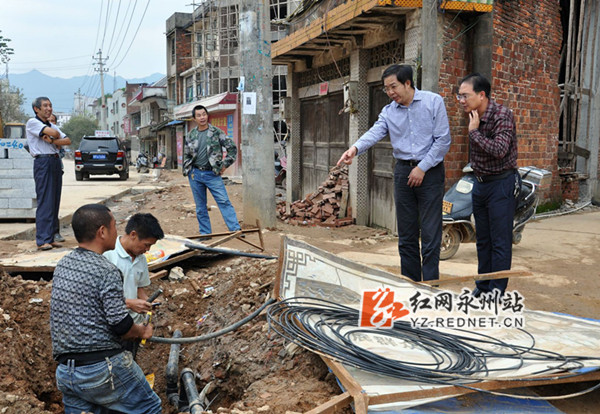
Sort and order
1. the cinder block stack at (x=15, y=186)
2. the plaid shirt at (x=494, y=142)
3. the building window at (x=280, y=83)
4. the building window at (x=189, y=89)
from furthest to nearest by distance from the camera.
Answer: the building window at (x=189, y=89), the building window at (x=280, y=83), the cinder block stack at (x=15, y=186), the plaid shirt at (x=494, y=142)

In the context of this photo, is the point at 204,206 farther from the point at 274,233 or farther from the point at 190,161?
the point at 274,233

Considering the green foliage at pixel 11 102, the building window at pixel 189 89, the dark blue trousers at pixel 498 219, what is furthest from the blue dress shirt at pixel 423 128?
the green foliage at pixel 11 102

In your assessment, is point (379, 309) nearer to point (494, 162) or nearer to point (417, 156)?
point (417, 156)

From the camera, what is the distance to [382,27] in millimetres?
8633

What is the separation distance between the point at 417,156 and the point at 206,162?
11.2ft

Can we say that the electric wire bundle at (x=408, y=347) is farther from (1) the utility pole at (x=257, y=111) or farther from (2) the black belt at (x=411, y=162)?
(1) the utility pole at (x=257, y=111)

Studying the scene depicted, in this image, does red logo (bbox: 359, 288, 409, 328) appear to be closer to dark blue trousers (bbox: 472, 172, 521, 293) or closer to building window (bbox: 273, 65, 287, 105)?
dark blue trousers (bbox: 472, 172, 521, 293)

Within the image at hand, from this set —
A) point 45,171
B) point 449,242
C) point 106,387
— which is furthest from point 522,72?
point 106,387

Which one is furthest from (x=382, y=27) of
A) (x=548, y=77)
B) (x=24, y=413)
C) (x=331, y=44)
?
(x=24, y=413)

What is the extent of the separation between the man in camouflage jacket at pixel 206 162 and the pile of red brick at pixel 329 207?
3.22m

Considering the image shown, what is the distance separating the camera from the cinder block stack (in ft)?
31.9

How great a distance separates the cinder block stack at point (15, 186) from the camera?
9711 millimetres

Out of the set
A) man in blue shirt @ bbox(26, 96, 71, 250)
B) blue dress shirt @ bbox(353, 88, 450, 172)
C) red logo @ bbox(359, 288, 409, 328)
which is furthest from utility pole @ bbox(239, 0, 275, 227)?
red logo @ bbox(359, 288, 409, 328)

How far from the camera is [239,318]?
4.14 metres
